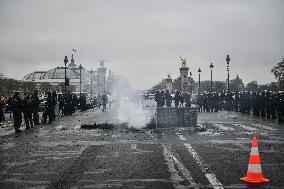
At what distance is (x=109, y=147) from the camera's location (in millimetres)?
13305

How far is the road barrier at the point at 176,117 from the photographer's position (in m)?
21.0

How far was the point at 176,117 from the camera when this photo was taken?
2144cm

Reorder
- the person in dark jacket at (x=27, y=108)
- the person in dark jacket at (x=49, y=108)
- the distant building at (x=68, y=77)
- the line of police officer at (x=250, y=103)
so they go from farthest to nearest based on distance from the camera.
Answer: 1. the distant building at (x=68, y=77)
2. the line of police officer at (x=250, y=103)
3. the person in dark jacket at (x=49, y=108)
4. the person in dark jacket at (x=27, y=108)

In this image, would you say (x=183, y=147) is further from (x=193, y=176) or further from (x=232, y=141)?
(x=193, y=176)

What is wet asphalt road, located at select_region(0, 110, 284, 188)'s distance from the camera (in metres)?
7.79

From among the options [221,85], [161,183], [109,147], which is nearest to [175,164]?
[161,183]

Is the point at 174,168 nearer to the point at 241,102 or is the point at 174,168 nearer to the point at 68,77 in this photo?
the point at 241,102

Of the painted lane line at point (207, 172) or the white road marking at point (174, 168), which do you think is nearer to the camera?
the painted lane line at point (207, 172)

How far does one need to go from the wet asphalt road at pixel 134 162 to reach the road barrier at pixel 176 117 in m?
5.30

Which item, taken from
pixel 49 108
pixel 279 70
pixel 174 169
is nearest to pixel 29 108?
pixel 49 108

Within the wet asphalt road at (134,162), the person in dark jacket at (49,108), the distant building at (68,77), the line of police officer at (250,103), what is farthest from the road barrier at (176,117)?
the distant building at (68,77)

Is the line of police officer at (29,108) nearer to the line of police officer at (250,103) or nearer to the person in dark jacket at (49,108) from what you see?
the person in dark jacket at (49,108)

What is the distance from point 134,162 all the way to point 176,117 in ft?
37.5

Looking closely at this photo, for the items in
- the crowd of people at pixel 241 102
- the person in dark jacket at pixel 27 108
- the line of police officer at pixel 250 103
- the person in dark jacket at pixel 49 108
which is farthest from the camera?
the crowd of people at pixel 241 102
